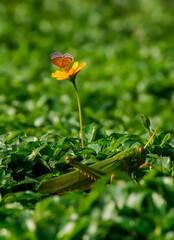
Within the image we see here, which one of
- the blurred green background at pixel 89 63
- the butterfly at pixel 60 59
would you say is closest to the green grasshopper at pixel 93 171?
the butterfly at pixel 60 59

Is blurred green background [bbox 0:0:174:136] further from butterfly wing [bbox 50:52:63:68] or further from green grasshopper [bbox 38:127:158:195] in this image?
butterfly wing [bbox 50:52:63:68]

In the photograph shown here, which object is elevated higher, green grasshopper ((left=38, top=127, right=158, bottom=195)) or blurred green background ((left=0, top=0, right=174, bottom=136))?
blurred green background ((left=0, top=0, right=174, bottom=136))

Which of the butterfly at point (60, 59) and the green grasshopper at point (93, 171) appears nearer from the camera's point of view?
the green grasshopper at point (93, 171)

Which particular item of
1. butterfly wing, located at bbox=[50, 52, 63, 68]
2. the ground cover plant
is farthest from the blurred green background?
butterfly wing, located at bbox=[50, 52, 63, 68]

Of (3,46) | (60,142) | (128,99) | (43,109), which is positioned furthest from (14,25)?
(60,142)

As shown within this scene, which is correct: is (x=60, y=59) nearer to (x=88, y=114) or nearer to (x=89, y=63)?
(x=88, y=114)

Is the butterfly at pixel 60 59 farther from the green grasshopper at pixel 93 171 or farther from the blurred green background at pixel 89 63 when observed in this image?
the blurred green background at pixel 89 63

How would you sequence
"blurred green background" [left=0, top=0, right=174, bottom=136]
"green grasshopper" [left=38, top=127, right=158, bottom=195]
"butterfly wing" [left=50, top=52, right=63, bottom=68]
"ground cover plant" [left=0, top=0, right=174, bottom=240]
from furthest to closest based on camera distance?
"blurred green background" [left=0, top=0, right=174, bottom=136], "butterfly wing" [left=50, top=52, right=63, bottom=68], "green grasshopper" [left=38, top=127, right=158, bottom=195], "ground cover plant" [left=0, top=0, right=174, bottom=240]

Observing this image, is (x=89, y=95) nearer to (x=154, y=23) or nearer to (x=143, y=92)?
(x=143, y=92)
